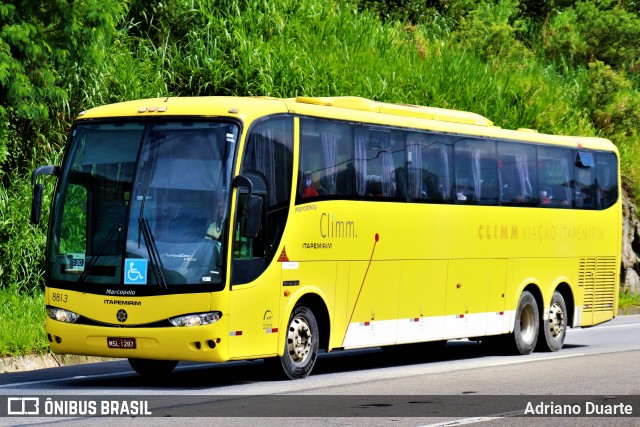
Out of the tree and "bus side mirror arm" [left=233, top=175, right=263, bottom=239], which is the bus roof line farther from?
the tree

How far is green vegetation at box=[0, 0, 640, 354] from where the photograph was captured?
2092cm

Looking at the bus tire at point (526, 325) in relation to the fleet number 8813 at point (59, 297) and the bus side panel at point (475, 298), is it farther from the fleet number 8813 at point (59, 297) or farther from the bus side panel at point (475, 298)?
the fleet number 8813 at point (59, 297)

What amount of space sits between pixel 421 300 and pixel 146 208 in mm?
5128

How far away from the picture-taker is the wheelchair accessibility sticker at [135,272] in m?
14.5

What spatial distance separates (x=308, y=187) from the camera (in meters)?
16.0

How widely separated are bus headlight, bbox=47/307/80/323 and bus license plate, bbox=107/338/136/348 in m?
0.51

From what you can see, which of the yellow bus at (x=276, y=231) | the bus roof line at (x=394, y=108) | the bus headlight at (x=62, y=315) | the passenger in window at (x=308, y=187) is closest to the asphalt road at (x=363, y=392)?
the yellow bus at (x=276, y=231)

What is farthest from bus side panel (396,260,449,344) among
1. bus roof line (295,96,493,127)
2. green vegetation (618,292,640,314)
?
green vegetation (618,292,640,314)

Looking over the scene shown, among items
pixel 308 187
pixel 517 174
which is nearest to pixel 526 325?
pixel 517 174

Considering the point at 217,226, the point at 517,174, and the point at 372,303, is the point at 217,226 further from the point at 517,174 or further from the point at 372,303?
the point at 517,174

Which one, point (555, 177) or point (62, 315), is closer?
point (62, 315)

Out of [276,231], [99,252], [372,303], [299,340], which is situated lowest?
[299,340]

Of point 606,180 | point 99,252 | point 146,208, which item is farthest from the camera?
point 606,180

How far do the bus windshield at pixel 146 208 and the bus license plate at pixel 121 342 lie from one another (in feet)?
1.90
